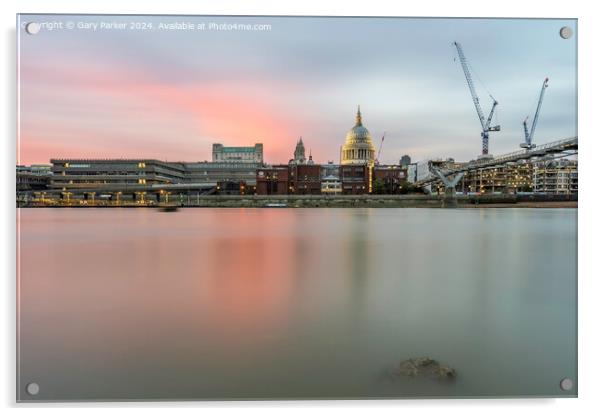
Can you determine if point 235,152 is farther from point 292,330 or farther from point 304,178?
point 304,178

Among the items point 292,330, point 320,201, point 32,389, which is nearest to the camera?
point 32,389

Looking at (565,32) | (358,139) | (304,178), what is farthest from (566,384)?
(304,178)

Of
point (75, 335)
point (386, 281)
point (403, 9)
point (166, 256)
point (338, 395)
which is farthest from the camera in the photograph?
point (166, 256)

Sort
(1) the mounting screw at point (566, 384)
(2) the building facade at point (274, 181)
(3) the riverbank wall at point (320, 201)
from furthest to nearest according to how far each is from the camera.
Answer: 1. (2) the building facade at point (274, 181)
2. (3) the riverbank wall at point (320, 201)
3. (1) the mounting screw at point (566, 384)

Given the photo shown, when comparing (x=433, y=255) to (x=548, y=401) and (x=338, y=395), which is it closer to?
(x=548, y=401)

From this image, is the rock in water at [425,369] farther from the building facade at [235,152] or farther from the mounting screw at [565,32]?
the building facade at [235,152]

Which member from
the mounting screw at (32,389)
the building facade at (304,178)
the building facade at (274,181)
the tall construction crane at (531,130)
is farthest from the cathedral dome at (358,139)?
the building facade at (304,178)

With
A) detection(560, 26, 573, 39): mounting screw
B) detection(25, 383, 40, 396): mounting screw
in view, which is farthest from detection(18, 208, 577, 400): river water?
detection(560, 26, 573, 39): mounting screw

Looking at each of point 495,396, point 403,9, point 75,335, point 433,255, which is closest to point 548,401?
point 495,396

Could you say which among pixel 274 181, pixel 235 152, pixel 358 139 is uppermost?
pixel 235 152

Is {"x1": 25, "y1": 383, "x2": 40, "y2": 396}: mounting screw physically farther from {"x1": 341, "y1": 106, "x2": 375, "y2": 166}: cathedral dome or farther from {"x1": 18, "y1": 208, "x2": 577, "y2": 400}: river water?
{"x1": 341, "y1": 106, "x2": 375, "y2": 166}: cathedral dome

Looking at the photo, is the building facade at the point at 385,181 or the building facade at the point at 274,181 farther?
the building facade at the point at 385,181
